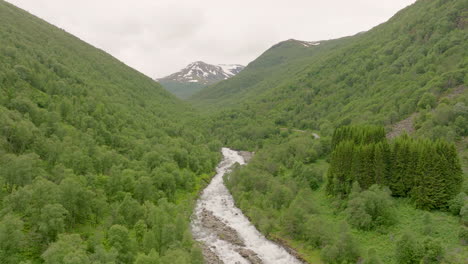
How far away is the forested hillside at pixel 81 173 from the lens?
47.1 m

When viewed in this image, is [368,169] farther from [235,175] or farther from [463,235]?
[235,175]

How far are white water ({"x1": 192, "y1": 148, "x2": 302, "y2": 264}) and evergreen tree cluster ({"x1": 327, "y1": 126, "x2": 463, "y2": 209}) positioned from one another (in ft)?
77.9

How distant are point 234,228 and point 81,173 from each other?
125 ft

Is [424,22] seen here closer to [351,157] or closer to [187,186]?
[351,157]

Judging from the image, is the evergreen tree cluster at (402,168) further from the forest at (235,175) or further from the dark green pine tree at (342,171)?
the forest at (235,175)

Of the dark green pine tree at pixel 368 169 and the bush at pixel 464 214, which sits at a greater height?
the dark green pine tree at pixel 368 169

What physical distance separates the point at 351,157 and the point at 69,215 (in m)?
Result: 62.3

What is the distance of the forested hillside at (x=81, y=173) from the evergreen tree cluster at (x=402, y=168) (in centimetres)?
4014

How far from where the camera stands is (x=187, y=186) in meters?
93.2

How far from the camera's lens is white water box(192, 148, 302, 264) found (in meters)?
58.7

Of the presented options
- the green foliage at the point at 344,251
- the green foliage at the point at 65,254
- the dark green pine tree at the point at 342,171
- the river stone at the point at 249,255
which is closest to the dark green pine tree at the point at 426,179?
the dark green pine tree at the point at 342,171

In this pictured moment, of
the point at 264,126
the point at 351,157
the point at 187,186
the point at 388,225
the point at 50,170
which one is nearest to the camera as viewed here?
the point at 388,225

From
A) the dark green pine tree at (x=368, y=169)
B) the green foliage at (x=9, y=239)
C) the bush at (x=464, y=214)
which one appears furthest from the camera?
the dark green pine tree at (x=368, y=169)

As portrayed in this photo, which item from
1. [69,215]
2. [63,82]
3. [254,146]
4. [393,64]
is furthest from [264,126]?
[69,215]
